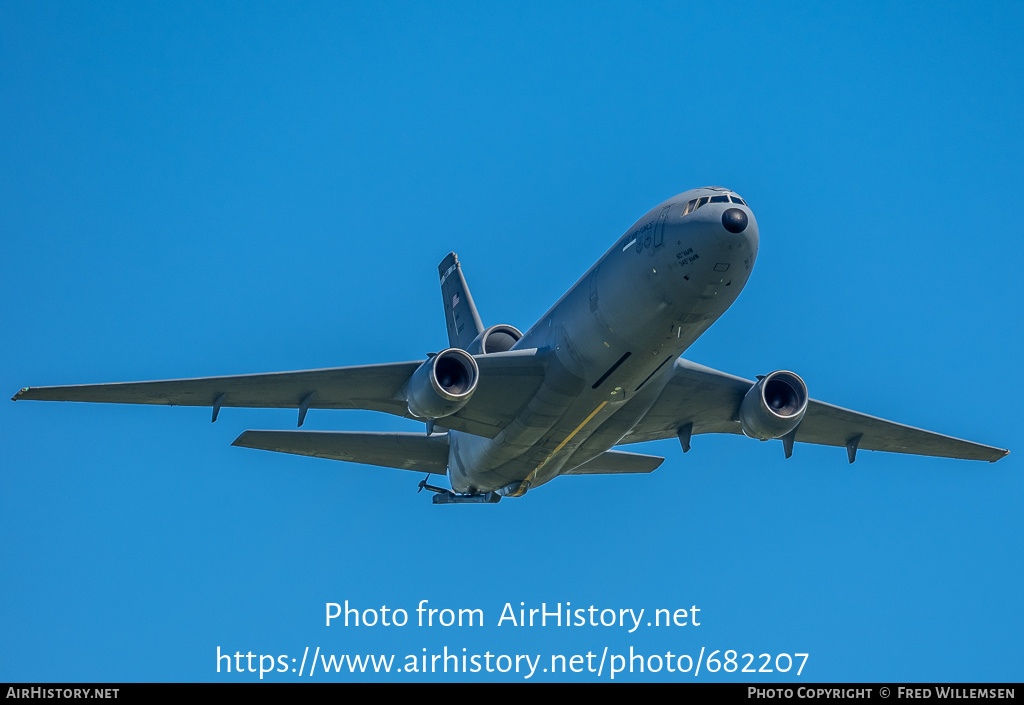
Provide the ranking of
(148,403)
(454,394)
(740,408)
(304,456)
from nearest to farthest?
(454,394) < (148,403) < (740,408) < (304,456)

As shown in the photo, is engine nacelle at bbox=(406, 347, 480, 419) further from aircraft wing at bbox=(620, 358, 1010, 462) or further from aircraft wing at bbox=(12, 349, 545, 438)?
aircraft wing at bbox=(620, 358, 1010, 462)

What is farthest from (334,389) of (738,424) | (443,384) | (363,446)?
(738,424)

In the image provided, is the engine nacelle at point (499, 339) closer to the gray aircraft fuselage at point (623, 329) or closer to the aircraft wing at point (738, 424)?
the gray aircraft fuselage at point (623, 329)

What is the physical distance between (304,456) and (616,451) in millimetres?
9305

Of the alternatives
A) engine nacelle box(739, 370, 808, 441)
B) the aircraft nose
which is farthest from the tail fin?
the aircraft nose

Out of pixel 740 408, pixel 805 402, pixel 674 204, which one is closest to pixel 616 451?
pixel 740 408

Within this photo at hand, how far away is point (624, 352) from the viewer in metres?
22.8

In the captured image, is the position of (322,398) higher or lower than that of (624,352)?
higher

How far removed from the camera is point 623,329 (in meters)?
22.3

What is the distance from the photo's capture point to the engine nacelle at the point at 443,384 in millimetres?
23312

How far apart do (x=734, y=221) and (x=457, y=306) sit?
16132mm

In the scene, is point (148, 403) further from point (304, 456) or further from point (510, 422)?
point (510, 422)

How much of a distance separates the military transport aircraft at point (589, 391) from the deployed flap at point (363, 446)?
40 millimetres

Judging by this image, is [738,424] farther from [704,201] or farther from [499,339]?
[704,201]
